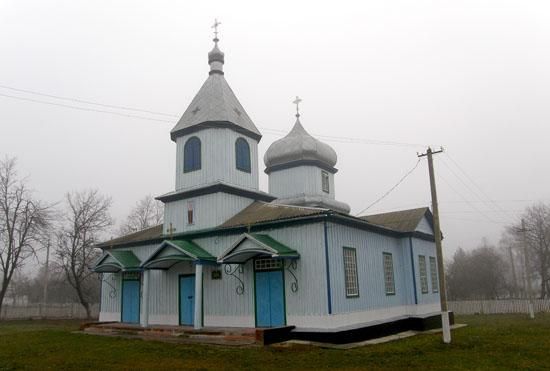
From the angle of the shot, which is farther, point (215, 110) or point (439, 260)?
point (215, 110)

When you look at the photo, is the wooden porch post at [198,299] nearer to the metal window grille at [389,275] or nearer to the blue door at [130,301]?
the blue door at [130,301]

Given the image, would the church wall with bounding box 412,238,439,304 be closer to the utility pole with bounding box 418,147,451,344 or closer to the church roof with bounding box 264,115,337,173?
the church roof with bounding box 264,115,337,173

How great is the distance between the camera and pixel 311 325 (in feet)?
52.1

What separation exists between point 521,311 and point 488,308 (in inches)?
83.0

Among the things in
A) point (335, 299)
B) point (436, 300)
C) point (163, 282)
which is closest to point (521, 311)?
point (436, 300)

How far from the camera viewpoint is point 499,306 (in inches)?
1336

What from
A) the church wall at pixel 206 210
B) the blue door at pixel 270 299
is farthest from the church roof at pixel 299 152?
the blue door at pixel 270 299

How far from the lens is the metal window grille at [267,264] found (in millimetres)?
17156

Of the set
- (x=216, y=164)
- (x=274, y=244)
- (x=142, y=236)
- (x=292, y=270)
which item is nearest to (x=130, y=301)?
(x=142, y=236)

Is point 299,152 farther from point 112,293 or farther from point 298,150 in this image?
point 112,293

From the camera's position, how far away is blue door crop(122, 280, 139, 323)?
21750mm

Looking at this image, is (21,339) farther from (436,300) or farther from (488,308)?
(488,308)

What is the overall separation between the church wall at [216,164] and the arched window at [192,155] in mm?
181

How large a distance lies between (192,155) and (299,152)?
5859 mm
